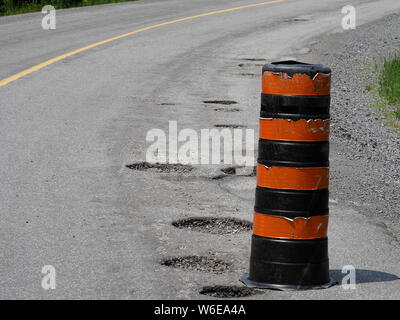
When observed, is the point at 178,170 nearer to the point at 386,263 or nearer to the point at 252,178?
the point at 252,178

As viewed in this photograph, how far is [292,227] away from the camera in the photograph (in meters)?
5.28

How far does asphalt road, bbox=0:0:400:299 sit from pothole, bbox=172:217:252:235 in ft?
0.36

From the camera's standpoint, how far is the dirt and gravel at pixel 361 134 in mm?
7441

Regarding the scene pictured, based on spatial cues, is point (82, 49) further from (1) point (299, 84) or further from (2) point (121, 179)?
(1) point (299, 84)

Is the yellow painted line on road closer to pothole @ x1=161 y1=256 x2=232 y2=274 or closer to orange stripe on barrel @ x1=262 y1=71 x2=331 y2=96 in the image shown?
pothole @ x1=161 y1=256 x2=232 y2=274

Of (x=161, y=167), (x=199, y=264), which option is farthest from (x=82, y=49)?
(x=199, y=264)

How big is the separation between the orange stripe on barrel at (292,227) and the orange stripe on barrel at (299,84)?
743 mm

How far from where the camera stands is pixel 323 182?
5.30m

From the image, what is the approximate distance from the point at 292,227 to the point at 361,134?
16.9ft

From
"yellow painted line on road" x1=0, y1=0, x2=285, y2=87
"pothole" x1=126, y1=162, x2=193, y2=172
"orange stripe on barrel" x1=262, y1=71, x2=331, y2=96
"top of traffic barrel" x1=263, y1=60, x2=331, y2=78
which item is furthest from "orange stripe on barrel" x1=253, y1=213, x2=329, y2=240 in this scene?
"yellow painted line on road" x1=0, y1=0, x2=285, y2=87

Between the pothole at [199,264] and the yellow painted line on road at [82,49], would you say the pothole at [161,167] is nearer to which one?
the pothole at [199,264]

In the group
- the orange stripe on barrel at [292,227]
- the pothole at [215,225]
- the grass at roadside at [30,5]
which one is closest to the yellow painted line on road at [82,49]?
the grass at roadside at [30,5]

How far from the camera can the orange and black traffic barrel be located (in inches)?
204
